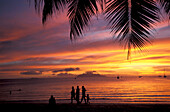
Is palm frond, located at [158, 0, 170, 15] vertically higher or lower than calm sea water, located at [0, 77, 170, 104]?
higher

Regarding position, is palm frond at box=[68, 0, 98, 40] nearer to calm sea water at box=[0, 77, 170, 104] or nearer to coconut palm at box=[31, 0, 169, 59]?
coconut palm at box=[31, 0, 169, 59]

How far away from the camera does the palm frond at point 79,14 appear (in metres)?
2.51

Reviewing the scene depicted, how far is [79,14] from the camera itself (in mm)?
2600

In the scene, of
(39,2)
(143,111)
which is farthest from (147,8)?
(143,111)

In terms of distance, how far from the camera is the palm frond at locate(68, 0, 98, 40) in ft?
8.22

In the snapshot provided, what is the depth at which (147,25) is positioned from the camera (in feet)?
6.68

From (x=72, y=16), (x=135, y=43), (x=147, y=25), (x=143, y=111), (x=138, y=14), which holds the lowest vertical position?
(x=143, y=111)

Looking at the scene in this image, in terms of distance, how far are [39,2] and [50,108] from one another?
10.1 metres

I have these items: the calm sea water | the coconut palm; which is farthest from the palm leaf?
the calm sea water

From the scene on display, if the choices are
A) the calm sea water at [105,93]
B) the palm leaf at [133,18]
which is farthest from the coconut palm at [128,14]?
the calm sea water at [105,93]

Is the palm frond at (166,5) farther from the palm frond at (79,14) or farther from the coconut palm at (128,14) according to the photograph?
the palm frond at (79,14)

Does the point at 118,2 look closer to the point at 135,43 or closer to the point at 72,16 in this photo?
the point at 135,43

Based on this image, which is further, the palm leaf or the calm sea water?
the calm sea water

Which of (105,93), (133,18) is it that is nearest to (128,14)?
(133,18)
